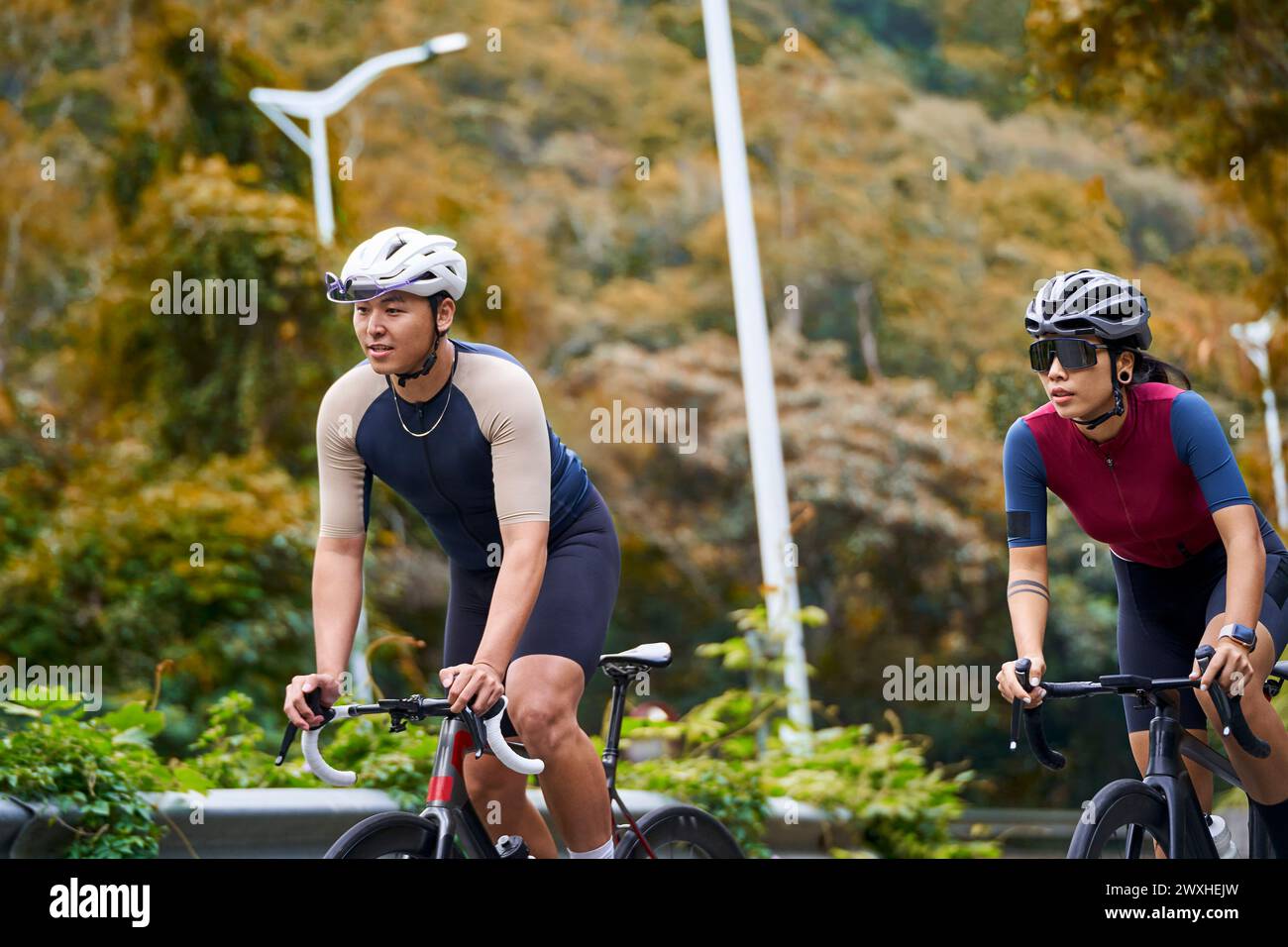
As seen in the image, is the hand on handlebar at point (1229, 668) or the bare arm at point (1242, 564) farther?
the bare arm at point (1242, 564)

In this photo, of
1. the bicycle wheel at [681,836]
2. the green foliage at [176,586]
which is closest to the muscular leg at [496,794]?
the bicycle wheel at [681,836]

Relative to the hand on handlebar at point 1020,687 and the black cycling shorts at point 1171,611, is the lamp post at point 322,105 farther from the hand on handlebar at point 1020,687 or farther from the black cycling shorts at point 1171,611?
the hand on handlebar at point 1020,687

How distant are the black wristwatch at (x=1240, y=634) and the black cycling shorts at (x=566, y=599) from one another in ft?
5.18

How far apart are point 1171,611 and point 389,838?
2374 millimetres

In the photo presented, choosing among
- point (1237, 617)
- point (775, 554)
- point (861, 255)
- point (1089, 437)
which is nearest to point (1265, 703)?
point (1237, 617)

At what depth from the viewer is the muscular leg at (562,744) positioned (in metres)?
4.11

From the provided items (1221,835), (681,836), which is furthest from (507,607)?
(1221,835)

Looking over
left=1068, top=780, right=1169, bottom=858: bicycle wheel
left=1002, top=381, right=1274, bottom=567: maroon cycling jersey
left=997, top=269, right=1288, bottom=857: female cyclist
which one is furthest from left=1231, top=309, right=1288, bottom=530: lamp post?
left=1068, top=780, right=1169, bottom=858: bicycle wheel

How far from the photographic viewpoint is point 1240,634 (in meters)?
3.95

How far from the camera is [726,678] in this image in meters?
27.5

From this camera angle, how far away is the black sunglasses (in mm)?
4191
